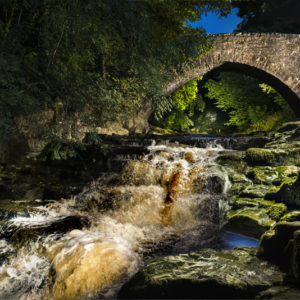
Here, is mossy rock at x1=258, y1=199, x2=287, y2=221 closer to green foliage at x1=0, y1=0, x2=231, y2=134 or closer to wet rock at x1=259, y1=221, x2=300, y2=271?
wet rock at x1=259, y1=221, x2=300, y2=271

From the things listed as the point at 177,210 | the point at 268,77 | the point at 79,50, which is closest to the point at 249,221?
the point at 177,210

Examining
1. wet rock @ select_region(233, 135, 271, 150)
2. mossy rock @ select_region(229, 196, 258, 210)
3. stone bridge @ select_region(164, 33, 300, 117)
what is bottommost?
mossy rock @ select_region(229, 196, 258, 210)

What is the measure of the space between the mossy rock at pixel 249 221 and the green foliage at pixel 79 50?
9.67 ft

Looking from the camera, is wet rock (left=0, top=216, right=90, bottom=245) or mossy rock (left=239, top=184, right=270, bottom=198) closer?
wet rock (left=0, top=216, right=90, bottom=245)

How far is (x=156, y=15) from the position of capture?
17.4 feet

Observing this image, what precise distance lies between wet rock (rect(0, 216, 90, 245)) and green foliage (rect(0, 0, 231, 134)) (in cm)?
168

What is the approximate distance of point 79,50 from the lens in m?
4.44

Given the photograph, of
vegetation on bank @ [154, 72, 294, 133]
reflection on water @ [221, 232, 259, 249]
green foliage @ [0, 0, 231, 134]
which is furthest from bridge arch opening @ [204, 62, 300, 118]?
reflection on water @ [221, 232, 259, 249]

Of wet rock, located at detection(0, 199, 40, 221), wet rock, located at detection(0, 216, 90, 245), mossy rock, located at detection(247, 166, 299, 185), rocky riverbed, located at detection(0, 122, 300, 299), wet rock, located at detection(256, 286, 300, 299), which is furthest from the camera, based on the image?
mossy rock, located at detection(247, 166, 299, 185)

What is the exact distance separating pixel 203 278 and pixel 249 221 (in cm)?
209

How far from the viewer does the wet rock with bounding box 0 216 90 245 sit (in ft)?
11.8

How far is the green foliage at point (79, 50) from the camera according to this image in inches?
150

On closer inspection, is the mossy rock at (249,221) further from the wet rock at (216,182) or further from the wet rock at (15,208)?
the wet rock at (15,208)

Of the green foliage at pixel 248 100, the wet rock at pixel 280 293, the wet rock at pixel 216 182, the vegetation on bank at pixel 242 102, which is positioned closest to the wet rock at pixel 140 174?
the wet rock at pixel 216 182
